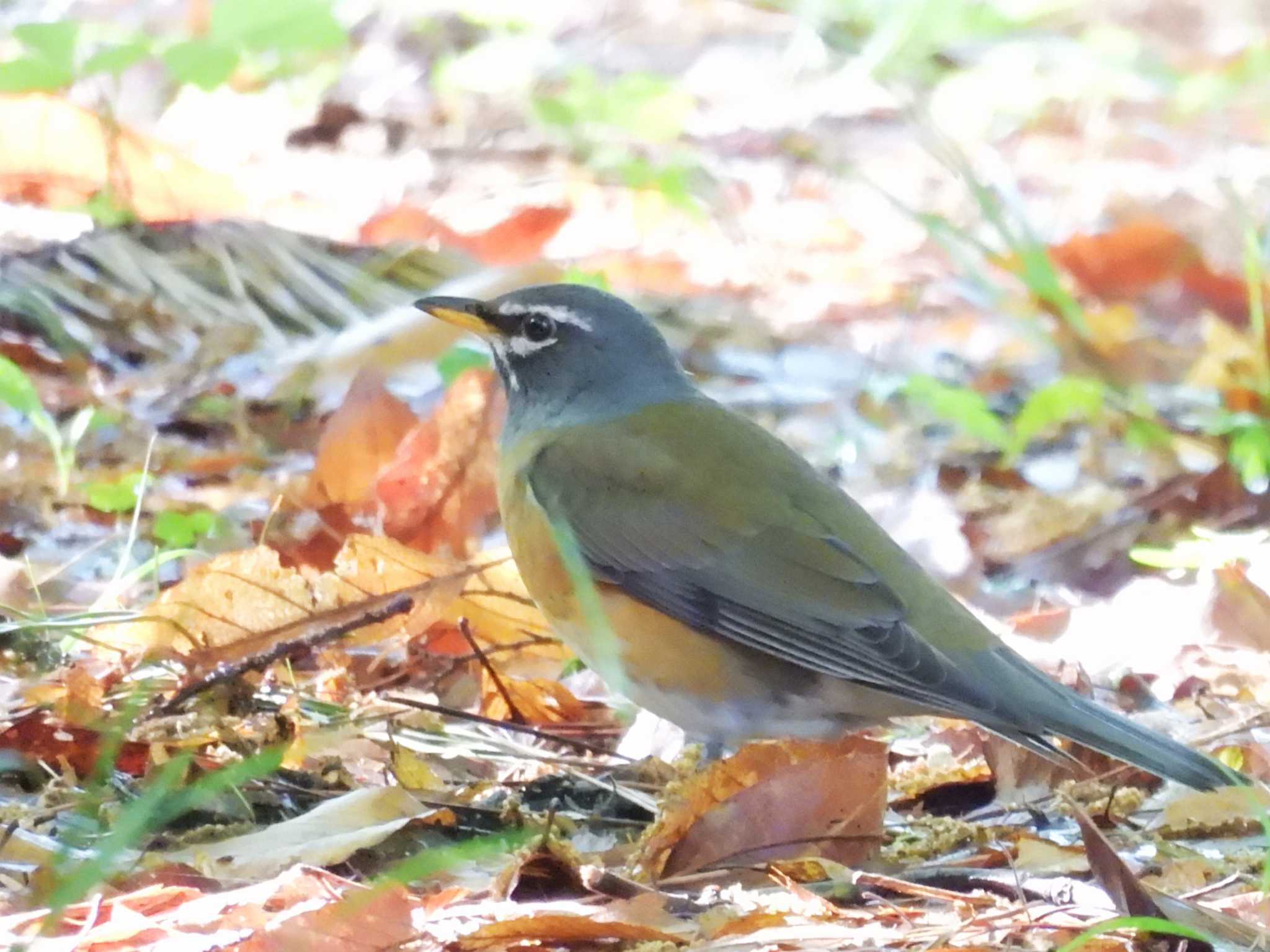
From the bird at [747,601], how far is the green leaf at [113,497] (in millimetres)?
1590

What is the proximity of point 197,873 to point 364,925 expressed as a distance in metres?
0.64

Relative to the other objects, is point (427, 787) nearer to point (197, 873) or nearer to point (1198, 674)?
point (197, 873)

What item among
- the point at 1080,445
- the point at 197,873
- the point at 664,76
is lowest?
the point at 1080,445

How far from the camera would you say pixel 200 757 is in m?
3.94

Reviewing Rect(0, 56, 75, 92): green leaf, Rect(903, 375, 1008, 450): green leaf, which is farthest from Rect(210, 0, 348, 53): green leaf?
Rect(903, 375, 1008, 450): green leaf

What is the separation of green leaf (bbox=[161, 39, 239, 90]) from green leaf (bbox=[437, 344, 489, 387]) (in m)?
1.58

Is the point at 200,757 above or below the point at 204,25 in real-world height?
below

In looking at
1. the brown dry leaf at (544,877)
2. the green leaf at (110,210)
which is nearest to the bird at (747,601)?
the brown dry leaf at (544,877)

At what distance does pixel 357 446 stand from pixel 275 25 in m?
2.80

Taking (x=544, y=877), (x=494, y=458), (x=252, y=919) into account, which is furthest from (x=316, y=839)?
(x=494, y=458)

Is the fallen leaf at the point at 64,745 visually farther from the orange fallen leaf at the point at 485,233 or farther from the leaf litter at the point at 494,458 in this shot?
the orange fallen leaf at the point at 485,233

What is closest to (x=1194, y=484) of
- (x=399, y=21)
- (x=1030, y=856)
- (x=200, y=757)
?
(x=1030, y=856)

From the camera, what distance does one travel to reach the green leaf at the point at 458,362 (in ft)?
23.9

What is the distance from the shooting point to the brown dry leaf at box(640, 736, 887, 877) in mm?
3461
